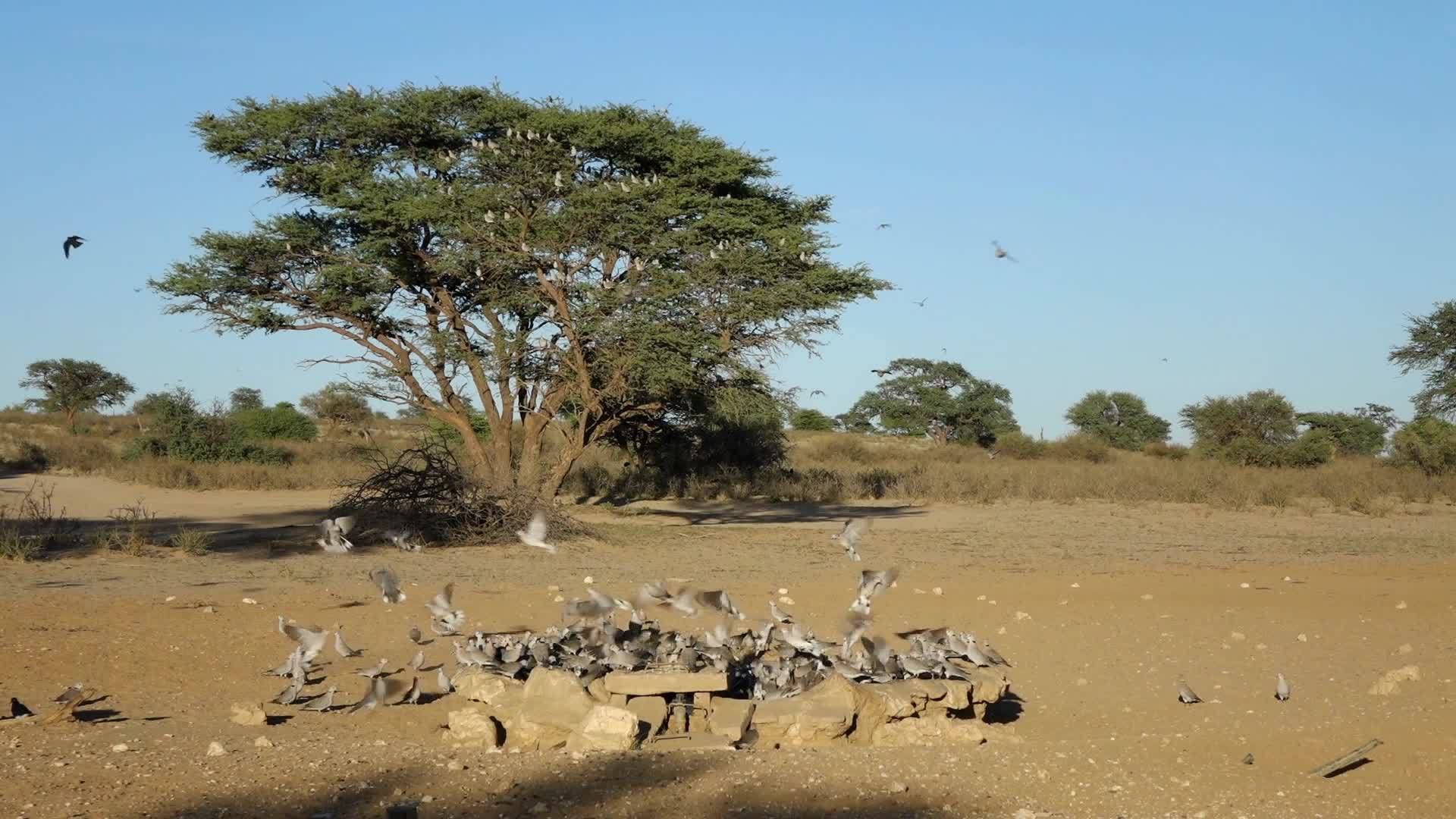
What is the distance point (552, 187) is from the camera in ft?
64.6

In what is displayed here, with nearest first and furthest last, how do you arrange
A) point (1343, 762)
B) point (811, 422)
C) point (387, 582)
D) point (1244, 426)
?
point (1343, 762) < point (387, 582) < point (1244, 426) < point (811, 422)

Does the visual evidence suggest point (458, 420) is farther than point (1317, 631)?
Yes

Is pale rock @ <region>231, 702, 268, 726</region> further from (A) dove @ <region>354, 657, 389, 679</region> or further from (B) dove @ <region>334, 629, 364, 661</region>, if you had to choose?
(B) dove @ <region>334, 629, 364, 661</region>

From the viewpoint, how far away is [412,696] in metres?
7.02

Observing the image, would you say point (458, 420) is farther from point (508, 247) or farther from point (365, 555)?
point (365, 555)

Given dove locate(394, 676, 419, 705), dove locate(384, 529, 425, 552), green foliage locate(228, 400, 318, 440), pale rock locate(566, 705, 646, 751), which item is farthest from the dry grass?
pale rock locate(566, 705, 646, 751)

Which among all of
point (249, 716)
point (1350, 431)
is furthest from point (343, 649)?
point (1350, 431)

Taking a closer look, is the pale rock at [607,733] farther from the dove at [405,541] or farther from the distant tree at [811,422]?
the distant tree at [811,422]

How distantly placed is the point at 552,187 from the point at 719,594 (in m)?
13.4

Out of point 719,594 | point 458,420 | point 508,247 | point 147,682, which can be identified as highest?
point 508,247

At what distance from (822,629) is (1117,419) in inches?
2127

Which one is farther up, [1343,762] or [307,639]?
[307,639]

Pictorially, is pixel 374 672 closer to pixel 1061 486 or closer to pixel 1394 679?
pixel 1394 679

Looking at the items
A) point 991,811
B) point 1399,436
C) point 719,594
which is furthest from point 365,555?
point 1399,436
